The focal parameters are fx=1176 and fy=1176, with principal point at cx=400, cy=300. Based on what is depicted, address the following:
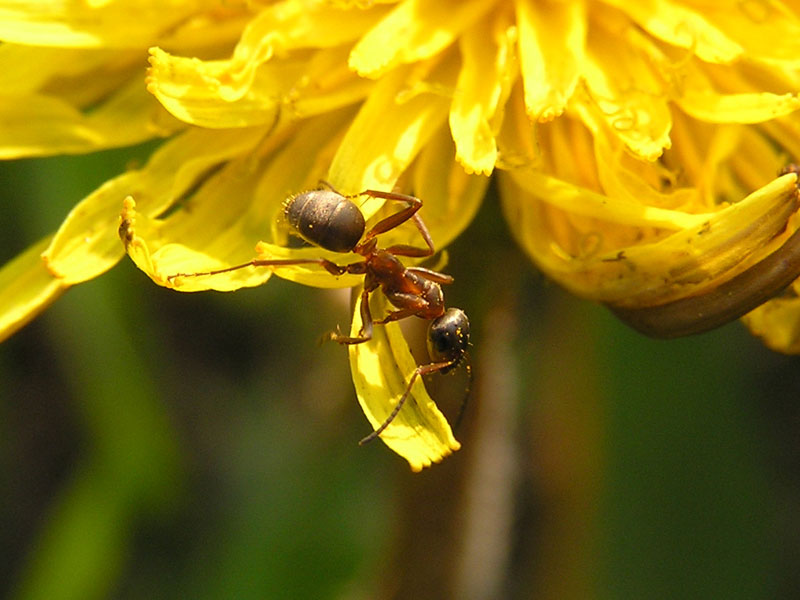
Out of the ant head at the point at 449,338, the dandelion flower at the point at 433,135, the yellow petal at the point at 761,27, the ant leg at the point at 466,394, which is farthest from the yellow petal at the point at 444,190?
the yellow petal at the point at 761,27

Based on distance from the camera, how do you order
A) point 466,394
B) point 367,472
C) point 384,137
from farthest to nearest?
point 367,472 < point 466,394 < point 384,137

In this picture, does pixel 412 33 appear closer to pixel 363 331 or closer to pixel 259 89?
pixel 259 89

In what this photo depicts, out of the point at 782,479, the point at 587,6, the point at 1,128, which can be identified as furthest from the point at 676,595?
the point at 1,128

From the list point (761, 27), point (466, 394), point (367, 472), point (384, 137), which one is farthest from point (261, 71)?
point (367, 472)

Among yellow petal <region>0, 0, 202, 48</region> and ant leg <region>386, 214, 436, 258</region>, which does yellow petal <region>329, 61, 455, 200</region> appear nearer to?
ant leg <region>386, 214, 436, 258</region>

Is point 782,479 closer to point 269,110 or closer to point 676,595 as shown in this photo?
point 676,595

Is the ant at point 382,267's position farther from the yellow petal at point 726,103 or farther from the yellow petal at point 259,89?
the yellow petal at point 726,103
